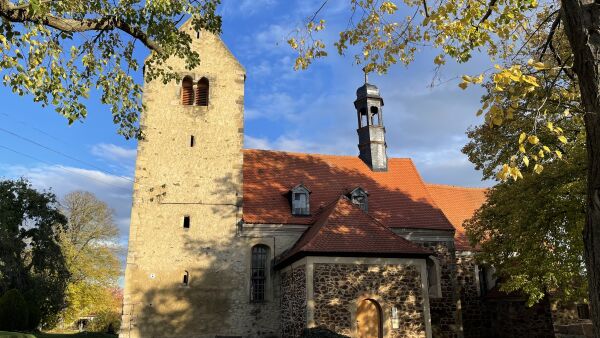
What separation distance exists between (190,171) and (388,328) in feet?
29.8

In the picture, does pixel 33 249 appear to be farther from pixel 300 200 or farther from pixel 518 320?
pixel 518 320

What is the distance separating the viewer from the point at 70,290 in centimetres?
3109

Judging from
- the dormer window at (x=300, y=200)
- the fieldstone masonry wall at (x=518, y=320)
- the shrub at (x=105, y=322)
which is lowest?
the shrub at (x=105, y=322)

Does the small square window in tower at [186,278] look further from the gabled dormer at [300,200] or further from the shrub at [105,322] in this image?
the shrub at [105,322]

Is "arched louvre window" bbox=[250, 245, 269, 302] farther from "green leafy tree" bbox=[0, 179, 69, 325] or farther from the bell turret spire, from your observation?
"green leafy tree" bbox=[0, 179, 69, 325]

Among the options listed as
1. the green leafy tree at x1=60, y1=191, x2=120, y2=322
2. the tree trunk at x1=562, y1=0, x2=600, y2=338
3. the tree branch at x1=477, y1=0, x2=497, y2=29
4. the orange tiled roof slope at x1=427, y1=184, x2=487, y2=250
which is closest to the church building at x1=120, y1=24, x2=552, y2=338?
the orange tiled roof slope at x1=427, y1=184, x2=487, y2=250

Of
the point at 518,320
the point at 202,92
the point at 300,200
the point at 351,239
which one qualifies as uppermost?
the point at 202,92

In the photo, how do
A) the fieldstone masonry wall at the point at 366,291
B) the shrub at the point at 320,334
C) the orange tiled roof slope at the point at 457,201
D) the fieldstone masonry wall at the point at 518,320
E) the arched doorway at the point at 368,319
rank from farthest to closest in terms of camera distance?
1. the orange tiled roof slope at the point at 457,201
2. the fieldstone masonry wall at the point at 518,320
3. the arched doorway at the point at 368,319
4. the fieldstone masonry wall at the point at 366,291
5. the shrub at the point at 320,334

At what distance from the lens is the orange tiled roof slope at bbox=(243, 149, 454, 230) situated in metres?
18.5

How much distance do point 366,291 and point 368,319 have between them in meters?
0.83

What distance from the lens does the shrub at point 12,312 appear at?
1950 cm

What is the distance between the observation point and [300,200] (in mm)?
18469

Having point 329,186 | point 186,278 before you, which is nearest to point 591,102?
point 186,278

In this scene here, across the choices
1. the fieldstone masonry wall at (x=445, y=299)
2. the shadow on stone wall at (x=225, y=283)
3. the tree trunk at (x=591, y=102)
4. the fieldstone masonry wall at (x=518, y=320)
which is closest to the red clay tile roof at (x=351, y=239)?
the shadow on stone wall at (x=225, y=283)
